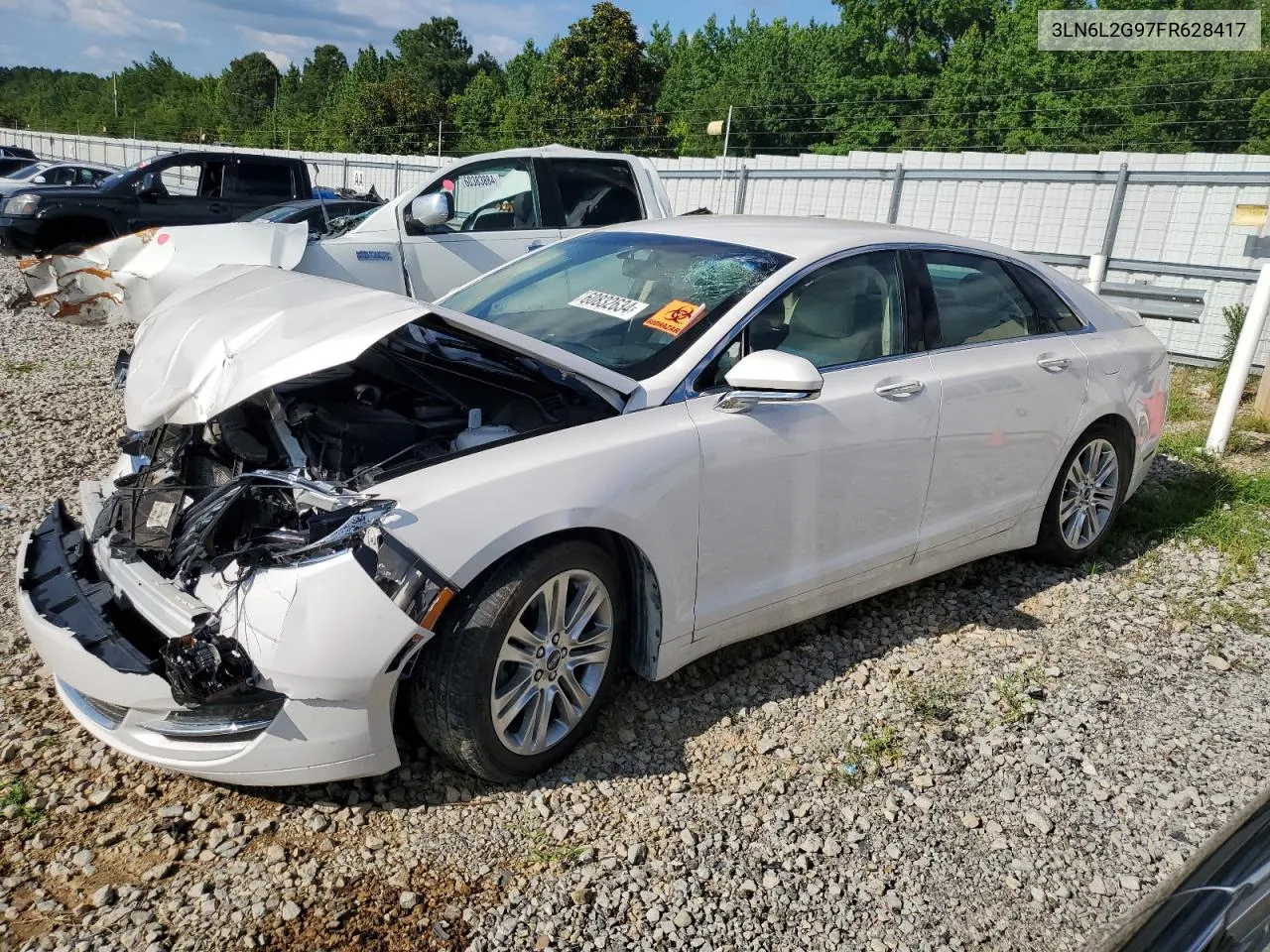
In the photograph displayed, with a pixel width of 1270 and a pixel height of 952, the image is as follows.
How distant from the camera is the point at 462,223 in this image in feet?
24.7

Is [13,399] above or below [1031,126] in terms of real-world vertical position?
below

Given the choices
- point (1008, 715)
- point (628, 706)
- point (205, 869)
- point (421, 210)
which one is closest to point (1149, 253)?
point (421, 210)

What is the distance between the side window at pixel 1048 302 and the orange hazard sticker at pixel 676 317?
1.77 meters

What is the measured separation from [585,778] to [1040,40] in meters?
42.5

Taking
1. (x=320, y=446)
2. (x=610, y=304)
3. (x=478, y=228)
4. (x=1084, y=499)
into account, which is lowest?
(x=1084, y=499)

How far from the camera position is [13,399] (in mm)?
6680

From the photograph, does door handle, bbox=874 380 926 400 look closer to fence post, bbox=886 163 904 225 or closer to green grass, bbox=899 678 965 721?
green grass, bbox=899 678 965 721

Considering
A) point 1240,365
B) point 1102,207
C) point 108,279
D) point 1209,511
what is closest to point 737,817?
point 108,279

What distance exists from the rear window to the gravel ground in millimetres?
9744

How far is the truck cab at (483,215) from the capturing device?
705 centimetres

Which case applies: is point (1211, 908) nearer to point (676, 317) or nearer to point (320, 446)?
point (676, 317)

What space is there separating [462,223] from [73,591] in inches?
208

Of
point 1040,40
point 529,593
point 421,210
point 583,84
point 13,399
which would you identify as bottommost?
point 13,399

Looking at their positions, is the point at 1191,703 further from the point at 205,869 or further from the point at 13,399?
the point at 13,399
